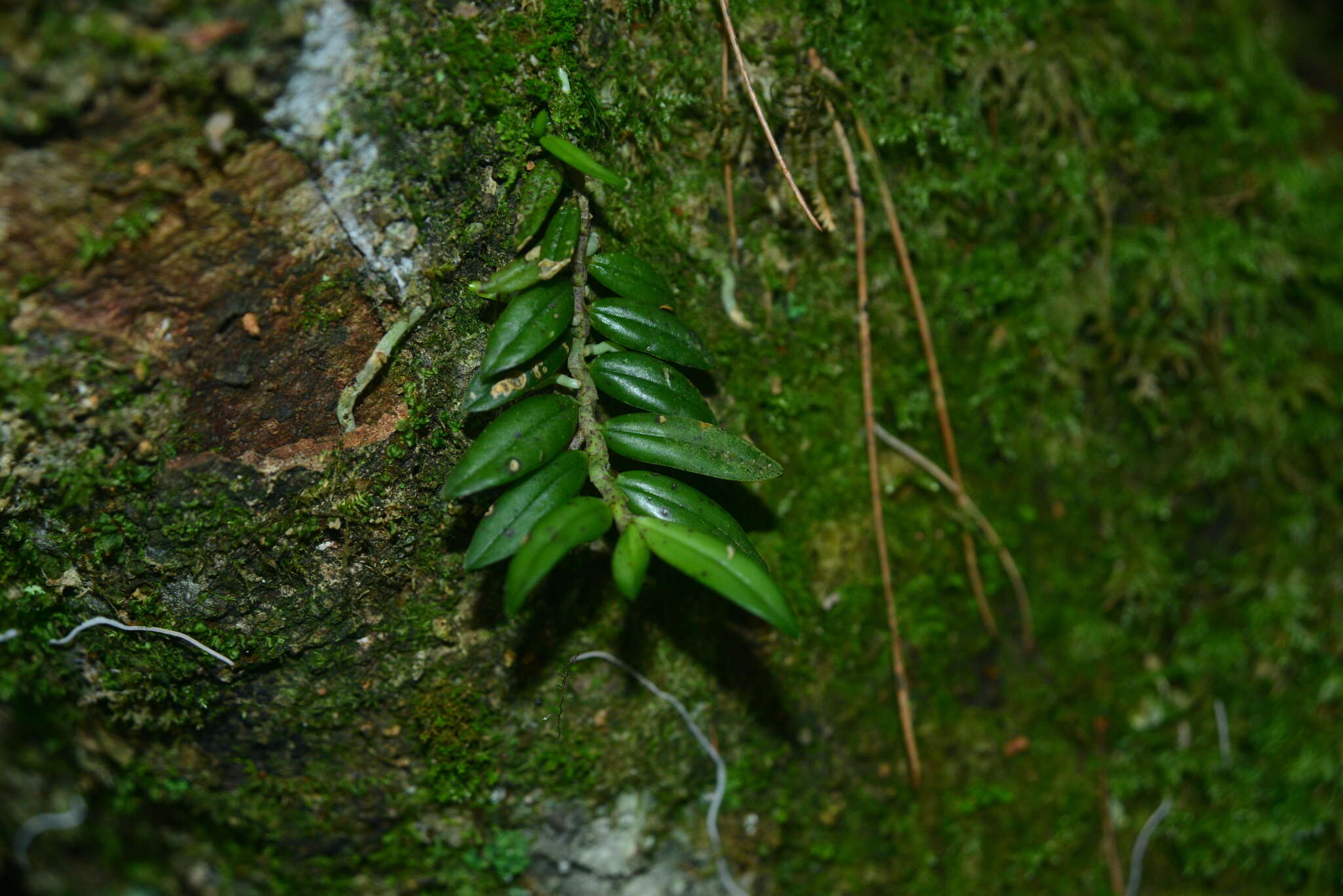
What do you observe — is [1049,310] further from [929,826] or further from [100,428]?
[100,428]

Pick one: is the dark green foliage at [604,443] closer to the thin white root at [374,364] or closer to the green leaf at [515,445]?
the green leaf at [515,445]

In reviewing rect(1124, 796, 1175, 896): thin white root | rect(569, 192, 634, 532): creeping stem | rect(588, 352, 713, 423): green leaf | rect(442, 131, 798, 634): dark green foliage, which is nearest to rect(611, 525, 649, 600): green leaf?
rect(442, 131, 798, 634): dark green foliage

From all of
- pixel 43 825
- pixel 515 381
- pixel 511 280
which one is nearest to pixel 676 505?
pixel 515 381

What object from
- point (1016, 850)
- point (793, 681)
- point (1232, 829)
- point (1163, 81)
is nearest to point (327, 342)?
point (793, 681)

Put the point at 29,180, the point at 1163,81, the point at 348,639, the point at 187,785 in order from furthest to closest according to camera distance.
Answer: the point at 1163,81
the point at 187,785
the point at 348,639
the point at 29,180

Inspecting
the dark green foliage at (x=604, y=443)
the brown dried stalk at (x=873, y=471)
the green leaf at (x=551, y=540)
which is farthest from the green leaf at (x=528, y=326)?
the brown dried stalk at (x=873, y=471)
